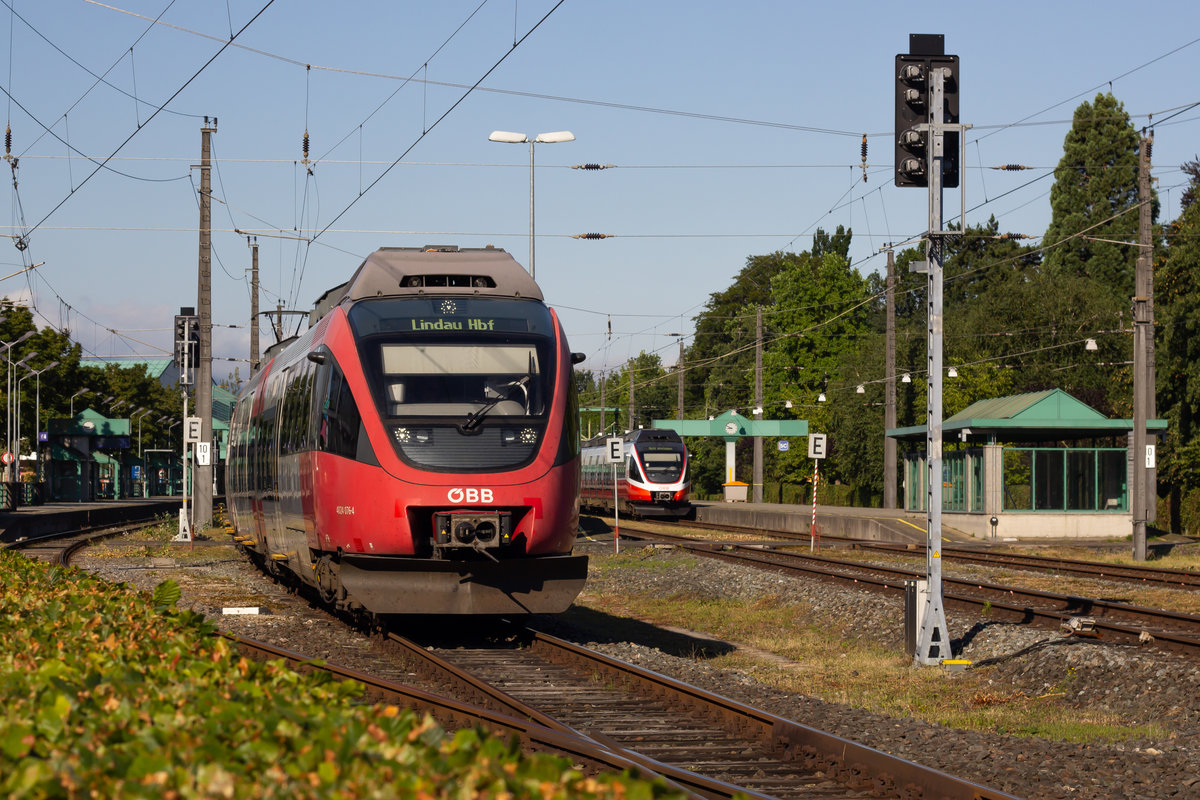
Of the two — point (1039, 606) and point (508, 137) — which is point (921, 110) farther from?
point (508, 137)

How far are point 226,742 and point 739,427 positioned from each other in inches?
2338

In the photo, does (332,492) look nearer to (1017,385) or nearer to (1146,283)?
(1146,283)

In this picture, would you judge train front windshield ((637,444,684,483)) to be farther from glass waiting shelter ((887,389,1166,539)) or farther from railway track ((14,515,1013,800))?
railway track ((14,515,1013,800))

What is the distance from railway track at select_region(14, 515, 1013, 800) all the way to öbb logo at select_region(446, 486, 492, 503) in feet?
4.91

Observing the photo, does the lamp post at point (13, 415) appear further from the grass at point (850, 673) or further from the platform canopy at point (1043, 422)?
the grass at point (850, 673)

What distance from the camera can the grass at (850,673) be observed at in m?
11.0

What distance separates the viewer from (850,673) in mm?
13930

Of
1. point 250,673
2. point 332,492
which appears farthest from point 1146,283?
point 250,673

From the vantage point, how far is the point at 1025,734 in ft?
34.0

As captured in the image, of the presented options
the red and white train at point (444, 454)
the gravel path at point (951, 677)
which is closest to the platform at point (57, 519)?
the gravel path at point (951, 677)

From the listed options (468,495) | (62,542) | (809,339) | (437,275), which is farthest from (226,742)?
(809,339)

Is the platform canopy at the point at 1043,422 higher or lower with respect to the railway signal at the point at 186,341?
lower

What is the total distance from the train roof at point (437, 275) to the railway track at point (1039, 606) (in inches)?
290

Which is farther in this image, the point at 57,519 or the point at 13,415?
the point at 13,415
